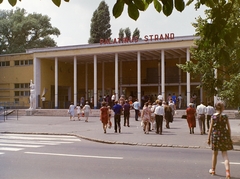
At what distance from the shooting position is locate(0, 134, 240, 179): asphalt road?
816 centimetres

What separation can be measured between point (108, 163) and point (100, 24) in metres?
49.3

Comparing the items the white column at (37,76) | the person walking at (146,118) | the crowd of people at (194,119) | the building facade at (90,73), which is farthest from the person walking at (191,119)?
the white column at (37,76)

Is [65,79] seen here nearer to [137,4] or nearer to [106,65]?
[106,65]

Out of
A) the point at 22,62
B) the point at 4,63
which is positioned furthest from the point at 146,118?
the point at 4,63

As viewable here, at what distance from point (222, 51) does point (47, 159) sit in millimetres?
7652

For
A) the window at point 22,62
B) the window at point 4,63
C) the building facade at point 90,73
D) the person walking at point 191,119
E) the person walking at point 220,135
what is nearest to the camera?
the person walking at point 220,135

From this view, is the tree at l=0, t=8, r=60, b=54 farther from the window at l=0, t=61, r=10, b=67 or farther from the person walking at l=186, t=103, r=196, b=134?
the person walking at l=186, t=103, r=196, b=134

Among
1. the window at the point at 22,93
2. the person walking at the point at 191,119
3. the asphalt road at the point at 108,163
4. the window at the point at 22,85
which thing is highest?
the window at the point at 22,85

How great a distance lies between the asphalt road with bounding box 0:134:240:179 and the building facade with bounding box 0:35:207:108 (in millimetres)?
24931

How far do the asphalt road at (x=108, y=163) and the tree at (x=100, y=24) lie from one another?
45870 mm

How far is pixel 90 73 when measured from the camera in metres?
49.4

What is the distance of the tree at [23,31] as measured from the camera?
60.8 meters

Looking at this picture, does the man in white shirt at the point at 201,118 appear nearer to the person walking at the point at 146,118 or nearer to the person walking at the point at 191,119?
the person walking at the point at 191,119

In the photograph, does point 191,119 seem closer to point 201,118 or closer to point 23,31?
point 201,118
